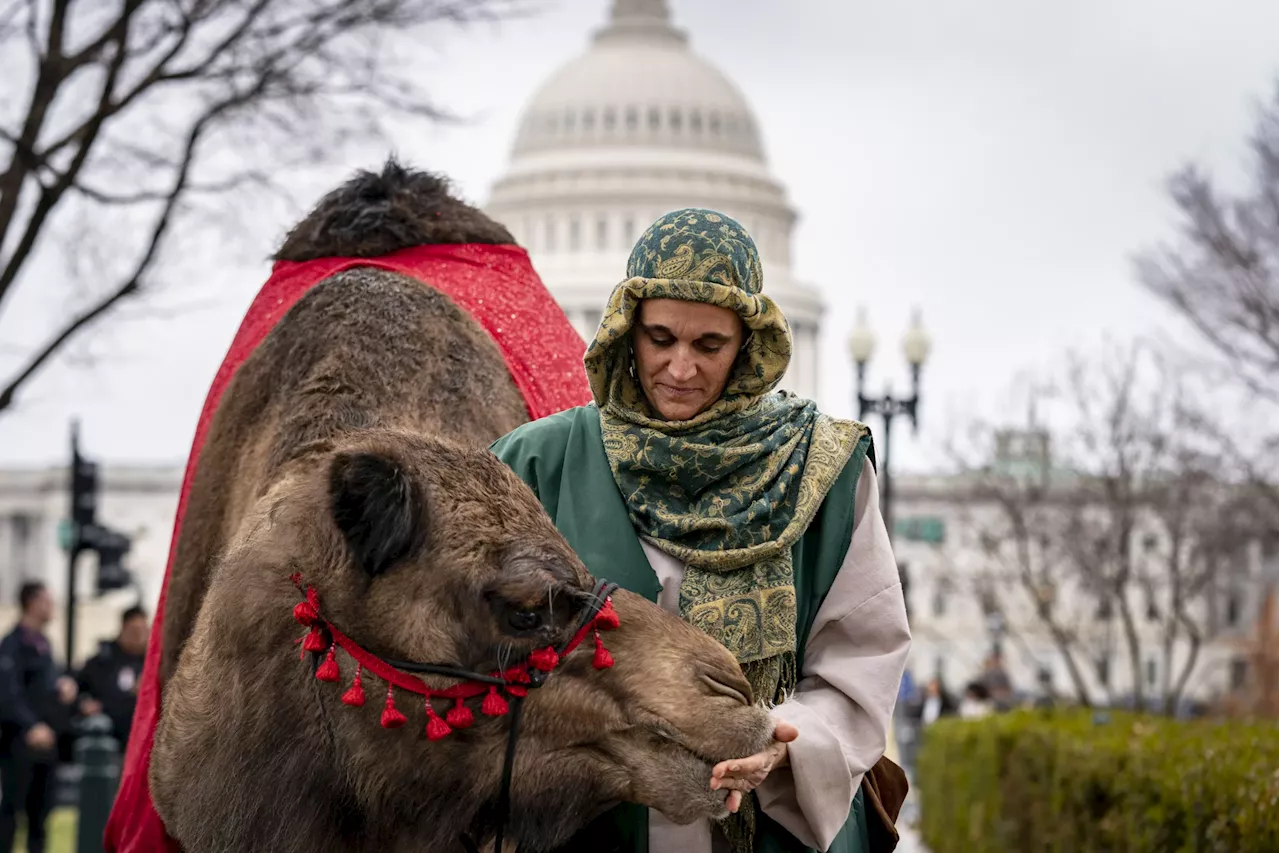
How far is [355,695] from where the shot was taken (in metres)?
4.08

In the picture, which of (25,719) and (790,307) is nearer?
(25,719)

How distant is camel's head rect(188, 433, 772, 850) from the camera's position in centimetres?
394

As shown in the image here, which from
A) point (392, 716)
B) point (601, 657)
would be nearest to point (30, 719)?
point (392, 716)

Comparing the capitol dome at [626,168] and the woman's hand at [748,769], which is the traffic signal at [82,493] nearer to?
the woman's hand at [748,769]

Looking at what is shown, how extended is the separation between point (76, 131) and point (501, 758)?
1114 cm

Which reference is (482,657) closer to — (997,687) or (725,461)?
(725,461)

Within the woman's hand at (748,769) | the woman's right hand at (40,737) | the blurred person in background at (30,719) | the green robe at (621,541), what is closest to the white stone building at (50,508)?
the blurred person in background at (30,719)

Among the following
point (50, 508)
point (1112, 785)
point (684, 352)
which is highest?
point (684, 352)

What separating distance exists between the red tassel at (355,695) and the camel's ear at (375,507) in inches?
9.0

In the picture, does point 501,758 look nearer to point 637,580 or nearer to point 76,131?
point 637,580

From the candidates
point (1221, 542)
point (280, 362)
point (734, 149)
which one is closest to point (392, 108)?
point (280, 362)

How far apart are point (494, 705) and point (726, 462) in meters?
0.73

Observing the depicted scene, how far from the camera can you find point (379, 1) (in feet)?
48.3

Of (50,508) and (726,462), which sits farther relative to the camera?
(50,508)
